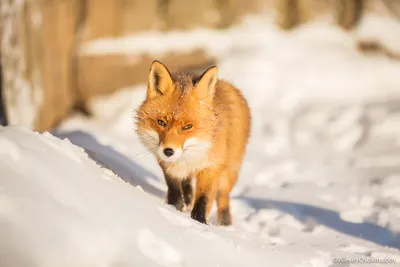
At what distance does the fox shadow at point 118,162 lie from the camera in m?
4.12

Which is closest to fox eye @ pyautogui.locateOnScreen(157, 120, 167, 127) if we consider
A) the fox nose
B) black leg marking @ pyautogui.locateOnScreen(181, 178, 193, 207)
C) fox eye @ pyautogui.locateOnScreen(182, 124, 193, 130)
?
fox eye @ pyautogui.locateOnScreen(182, 124, 193, 130)

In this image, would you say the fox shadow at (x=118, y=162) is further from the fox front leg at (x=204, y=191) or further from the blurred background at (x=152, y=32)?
the blurred background at (x=152, y=32)

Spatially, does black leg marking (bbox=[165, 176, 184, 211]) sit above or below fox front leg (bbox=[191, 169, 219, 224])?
below

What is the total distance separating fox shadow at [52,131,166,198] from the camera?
4117mm

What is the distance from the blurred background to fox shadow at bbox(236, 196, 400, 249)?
4.20 meters

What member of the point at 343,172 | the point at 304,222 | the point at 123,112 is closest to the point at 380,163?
the point at 343,172

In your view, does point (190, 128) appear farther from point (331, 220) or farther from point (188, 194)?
point (331, 220)

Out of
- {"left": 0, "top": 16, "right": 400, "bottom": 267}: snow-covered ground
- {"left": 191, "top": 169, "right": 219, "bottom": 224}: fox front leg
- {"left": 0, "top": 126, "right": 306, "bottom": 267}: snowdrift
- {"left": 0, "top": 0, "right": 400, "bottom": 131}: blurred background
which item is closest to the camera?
{"left": 0, "top": 126, "right": 306, "bottom": 267}: snowdrift

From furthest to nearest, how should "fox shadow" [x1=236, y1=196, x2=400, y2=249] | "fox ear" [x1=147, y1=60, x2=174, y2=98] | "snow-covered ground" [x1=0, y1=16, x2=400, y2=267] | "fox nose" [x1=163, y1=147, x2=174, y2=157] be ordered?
1. "fox shadow" [x1=236, y1=196, x2=400, y2=249]
2. "fox ear" [x1=147, y1=60, x2=174, y2=98]
3. "fox nose" [x1=163, y1=147, x2=174, y2=157]
4. "snow-covered ground" [x1=0, y1=16, x2=400, y2=267]

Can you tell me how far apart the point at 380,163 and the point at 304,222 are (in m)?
2.27

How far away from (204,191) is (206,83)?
784 millimetres

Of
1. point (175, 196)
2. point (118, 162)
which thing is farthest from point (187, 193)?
point (118, 162)

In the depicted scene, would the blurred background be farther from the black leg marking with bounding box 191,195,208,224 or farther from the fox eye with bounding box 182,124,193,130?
the fox eye with bounding box 182,124,193,130

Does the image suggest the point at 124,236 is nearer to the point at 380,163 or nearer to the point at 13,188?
the point at 13,188
